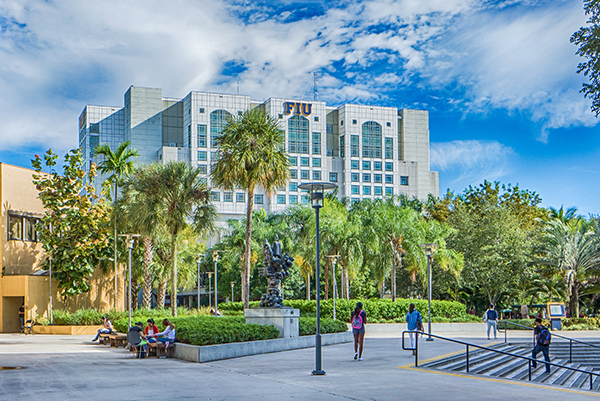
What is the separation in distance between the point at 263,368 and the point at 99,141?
351 ft

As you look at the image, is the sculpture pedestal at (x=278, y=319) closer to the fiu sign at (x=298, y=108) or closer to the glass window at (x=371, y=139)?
the fiu sign at (x=298, y=108)

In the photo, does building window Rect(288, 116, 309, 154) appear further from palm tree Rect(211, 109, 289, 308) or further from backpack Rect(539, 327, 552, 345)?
backpack Rect(539, 327, 552, 345)

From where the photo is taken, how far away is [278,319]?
21906 millimetres

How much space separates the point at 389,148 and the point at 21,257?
3547 inches

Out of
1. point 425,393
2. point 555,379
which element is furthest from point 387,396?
point 555,379

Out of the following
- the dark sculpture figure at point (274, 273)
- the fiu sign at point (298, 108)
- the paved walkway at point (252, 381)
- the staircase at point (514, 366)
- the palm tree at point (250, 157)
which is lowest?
the staircase at point (514, 366)

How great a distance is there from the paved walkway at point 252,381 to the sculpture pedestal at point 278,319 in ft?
8.44

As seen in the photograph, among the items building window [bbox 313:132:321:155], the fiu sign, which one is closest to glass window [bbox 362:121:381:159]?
building window [bbox 313:132:321:155]

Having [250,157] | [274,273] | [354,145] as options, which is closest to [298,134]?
[354,145]

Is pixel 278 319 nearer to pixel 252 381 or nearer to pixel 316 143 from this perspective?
pixel 252 381

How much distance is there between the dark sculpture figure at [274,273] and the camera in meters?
22.3

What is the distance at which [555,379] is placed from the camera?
18.3m

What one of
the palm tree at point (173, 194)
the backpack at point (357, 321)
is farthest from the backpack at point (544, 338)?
the palm tree at point (173, 194)

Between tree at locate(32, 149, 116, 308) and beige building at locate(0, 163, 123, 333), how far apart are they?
1.25 m
